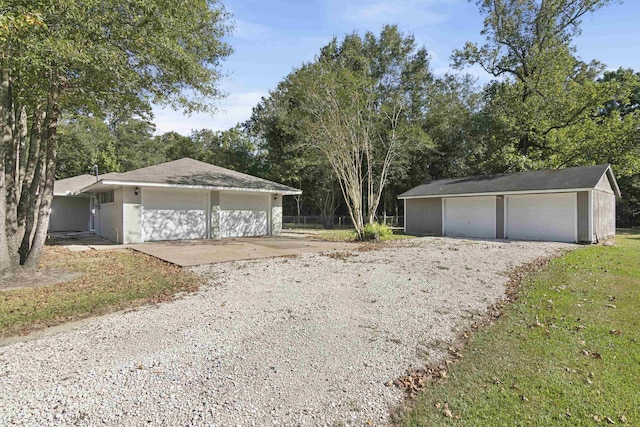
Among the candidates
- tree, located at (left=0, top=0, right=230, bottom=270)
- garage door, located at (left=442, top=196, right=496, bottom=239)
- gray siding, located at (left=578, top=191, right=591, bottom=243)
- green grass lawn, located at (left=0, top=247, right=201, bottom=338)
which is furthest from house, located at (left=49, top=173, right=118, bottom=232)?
gray siding, located at (left=578, top=191, right=591, bottom=243)

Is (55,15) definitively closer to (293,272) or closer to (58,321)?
(58,321)

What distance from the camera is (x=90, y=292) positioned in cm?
569

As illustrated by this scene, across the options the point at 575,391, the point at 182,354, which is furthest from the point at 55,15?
the point at 575,391

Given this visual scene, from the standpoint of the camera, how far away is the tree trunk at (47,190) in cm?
697

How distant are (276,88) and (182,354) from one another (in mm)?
25725

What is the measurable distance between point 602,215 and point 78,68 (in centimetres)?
1911

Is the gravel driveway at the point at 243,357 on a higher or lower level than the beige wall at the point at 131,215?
lower

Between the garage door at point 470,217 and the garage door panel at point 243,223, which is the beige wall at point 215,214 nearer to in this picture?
the garage door panel at point 243,223

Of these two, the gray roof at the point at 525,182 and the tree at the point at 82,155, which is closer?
the gray roof at the point at 525,182

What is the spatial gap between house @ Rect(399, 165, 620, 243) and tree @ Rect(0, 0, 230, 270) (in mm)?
13040

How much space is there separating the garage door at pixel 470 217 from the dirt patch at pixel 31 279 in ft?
52.4

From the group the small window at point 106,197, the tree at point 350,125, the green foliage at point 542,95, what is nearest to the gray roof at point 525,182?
the tree at point 350,125

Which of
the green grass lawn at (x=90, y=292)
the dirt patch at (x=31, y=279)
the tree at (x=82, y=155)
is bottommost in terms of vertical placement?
the green grass lawn at (x=90, y=292)

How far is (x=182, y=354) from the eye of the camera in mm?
3316
